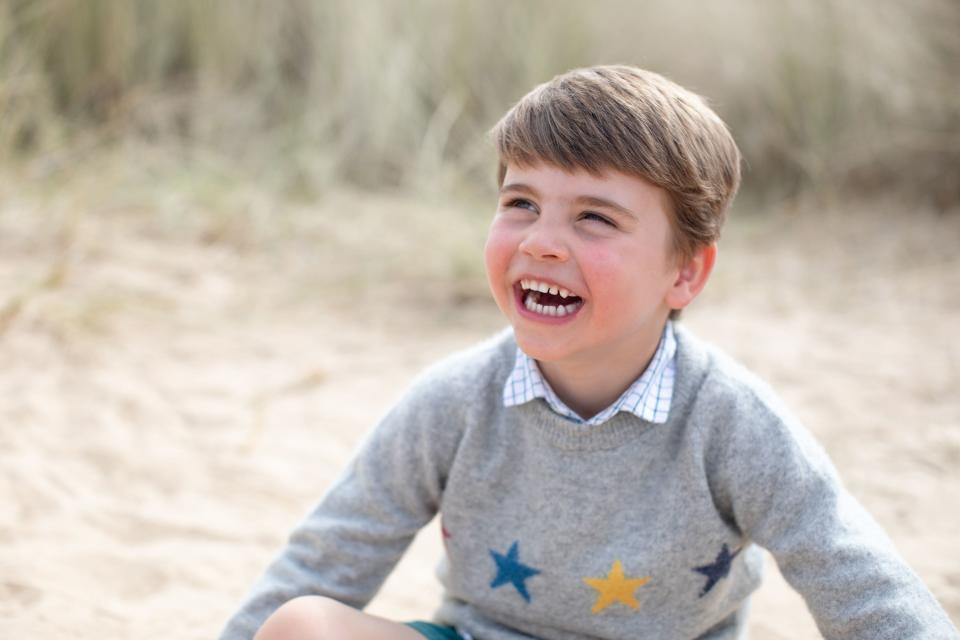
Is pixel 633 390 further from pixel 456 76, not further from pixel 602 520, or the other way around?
pixel 456 76

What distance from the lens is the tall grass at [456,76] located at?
16.6 feet

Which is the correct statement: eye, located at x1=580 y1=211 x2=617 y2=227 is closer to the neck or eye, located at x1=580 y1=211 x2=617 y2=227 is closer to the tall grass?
the neck

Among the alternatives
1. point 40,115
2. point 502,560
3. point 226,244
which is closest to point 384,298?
point 226,244

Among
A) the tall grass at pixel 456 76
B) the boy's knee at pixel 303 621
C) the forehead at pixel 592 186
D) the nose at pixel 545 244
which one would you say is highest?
the tall grass at pixel 456 76

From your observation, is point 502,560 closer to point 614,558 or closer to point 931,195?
point 614,558

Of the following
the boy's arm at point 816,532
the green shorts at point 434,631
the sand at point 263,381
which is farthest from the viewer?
the sand at point 263,381

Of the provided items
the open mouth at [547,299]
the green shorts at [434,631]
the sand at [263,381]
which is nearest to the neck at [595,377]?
the open mouth at [547,299]

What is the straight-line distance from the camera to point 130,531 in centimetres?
253

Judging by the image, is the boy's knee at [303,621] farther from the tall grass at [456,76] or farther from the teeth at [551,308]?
the tall grass at [456,76]

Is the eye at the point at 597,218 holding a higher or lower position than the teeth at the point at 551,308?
higher

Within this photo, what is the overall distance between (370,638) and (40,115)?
364 centimetres

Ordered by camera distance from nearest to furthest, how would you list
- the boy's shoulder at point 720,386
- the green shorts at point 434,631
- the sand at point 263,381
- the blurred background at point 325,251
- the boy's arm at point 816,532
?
the boy's arm at point 816,532 → the boy's shoulder at point 720,386 → the green shorts at point 434,631 → the sand at point 263,381 → the blurred background at point 325,251

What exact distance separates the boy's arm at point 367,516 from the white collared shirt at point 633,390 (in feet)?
0.44

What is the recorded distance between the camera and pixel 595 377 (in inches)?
70.9
